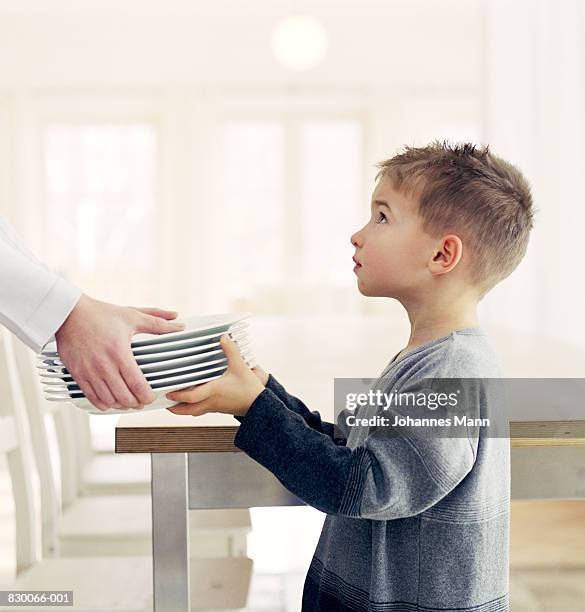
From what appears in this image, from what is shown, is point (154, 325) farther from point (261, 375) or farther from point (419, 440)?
point (419, 440)

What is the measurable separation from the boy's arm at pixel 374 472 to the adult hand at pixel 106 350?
15 cm

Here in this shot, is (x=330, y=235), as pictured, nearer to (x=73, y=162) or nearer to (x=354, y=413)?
(x=73, y=162)

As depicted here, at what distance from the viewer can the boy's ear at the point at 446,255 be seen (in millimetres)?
796

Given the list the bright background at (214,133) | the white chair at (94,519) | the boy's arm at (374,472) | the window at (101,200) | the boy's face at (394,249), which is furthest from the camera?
the window at (101,200)

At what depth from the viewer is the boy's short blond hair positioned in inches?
31.6

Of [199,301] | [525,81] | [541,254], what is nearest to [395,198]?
[541,254]

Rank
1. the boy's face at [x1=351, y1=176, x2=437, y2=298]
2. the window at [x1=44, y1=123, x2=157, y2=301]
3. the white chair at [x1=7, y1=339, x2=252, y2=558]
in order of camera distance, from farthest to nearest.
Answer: the window at [x1=44, y1=123, x2=157, y2=301]
the white chair at [x1=7, y1=339, x2=252, y2=558]
the boy's face at [x1=351, y1=176, x2=437, y2=298]

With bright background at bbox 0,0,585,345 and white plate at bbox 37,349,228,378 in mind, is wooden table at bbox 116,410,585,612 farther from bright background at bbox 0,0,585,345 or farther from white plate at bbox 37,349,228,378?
bright background at bbox 0,0,585,345

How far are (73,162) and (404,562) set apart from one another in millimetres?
5334

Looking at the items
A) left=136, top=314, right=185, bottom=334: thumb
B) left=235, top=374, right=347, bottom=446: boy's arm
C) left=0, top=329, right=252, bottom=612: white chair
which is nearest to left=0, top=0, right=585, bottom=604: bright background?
left=0, top=329, right=252, bottom=612: white chair

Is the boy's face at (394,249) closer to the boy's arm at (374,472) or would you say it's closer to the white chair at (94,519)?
the boy's arm at (374,472)

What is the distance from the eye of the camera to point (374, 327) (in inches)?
95.4

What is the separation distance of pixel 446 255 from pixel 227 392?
255 mm

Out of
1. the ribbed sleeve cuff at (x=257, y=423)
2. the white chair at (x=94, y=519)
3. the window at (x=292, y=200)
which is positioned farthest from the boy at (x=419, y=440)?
the window at (x=292, y=200)
